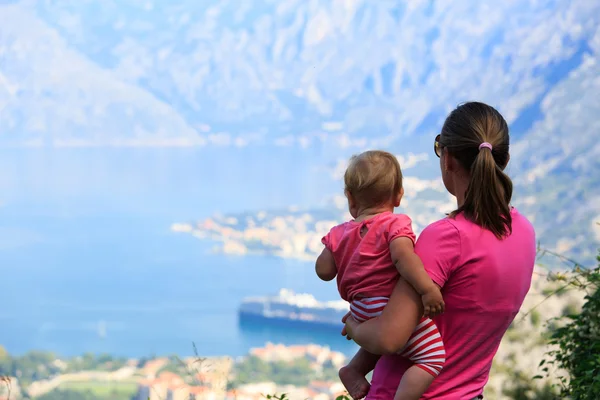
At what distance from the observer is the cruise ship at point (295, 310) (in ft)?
82.0

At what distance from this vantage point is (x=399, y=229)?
3.64 ft

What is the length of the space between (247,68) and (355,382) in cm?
3984

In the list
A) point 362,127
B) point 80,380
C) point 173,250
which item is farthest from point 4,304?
point 362,127

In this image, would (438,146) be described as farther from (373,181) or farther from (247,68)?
(247,68)

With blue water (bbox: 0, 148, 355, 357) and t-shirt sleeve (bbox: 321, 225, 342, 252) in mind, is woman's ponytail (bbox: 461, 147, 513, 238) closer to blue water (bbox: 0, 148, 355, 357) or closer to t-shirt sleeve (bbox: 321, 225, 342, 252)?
t-shirt sleeve (bbox: 321, 225, 342, 252)

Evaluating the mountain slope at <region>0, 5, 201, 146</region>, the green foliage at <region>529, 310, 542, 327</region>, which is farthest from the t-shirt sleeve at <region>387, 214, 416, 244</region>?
the mountain slope at <region>0, 5, 201, 146</region>

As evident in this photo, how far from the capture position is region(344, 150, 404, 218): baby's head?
1.17 metres

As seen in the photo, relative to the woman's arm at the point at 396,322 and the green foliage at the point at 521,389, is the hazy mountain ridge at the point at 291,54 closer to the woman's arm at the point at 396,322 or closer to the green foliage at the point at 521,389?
the green foliage at the point at 521,389

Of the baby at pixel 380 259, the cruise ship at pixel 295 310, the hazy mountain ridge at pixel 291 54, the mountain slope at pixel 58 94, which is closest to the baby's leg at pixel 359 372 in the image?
the baby at pixel 380 259

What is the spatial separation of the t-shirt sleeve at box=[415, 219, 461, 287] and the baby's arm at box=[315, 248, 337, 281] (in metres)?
0.15

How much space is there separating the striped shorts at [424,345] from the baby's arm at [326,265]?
0.31 feet

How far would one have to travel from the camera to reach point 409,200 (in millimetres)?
27578

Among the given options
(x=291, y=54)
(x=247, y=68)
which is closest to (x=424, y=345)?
(x=247, y=68)

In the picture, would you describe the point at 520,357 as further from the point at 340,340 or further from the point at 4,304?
the point at 4,304
